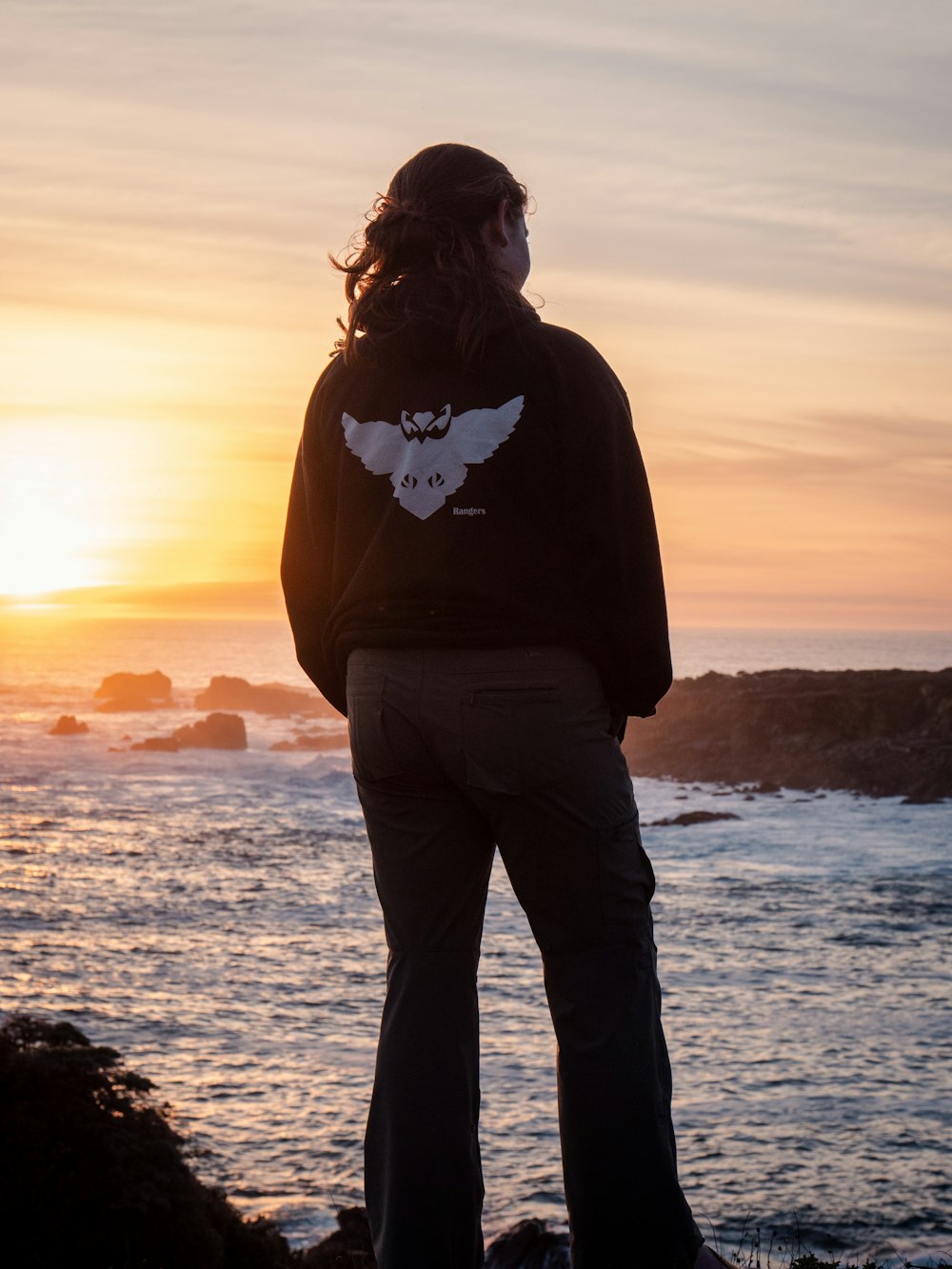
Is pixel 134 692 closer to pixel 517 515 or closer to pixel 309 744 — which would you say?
pixel 309 744

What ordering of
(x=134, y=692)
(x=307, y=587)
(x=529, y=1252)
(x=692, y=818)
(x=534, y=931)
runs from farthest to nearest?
1. (x=134, y=692)
2. (x=692, y=818)
3. (x=529, y=1252)
4. (x=307, y=587)
5. (x=534, y=931)

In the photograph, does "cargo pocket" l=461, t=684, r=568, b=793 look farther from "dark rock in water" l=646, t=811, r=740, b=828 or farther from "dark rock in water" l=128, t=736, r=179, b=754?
"dark rock in water" l=128, t=736, r=179, b=754

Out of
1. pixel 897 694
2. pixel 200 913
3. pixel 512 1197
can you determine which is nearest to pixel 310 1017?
pixel 512 1197

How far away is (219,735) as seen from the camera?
58.0 m

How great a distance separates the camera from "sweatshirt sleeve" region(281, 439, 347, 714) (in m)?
2.56

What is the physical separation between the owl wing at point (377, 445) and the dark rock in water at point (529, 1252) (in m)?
3.61

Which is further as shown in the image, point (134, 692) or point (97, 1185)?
point (134, 692)

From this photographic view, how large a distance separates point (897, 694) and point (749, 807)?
1105 cm

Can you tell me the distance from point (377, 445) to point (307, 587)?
39cm

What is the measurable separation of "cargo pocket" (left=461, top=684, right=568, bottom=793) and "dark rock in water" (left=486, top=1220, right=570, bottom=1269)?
3294 mm

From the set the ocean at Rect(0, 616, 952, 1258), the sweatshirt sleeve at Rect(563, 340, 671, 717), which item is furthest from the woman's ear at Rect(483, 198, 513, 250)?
the ocean at Rect(0, 616, 952, 1258)

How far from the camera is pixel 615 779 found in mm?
2236

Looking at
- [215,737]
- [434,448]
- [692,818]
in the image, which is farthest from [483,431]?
[215,737]

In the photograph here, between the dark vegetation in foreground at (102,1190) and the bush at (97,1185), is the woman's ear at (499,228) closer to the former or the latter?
the dark vegetation in foreground at (102,1190)
